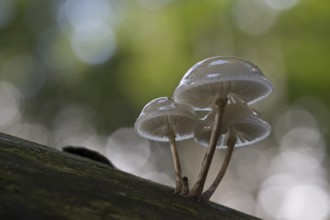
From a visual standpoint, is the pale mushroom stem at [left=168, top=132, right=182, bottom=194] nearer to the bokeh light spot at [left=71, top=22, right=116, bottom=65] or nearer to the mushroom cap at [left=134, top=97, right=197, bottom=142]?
the mushroom cap at [left=134, top=97, right=197, bottom=142]

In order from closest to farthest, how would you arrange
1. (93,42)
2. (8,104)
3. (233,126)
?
(233,126) → (93,42) → (8,104)

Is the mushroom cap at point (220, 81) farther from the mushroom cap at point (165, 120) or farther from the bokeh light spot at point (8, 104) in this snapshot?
the bokeh light spot at point (8, 104)

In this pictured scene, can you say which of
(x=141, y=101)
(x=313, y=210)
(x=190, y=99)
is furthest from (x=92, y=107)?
(x=190, y=99)

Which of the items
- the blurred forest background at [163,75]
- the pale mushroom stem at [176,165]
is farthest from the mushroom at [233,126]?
the blurred forest background at [163,75]

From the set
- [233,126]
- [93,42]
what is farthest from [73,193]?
[93,42]

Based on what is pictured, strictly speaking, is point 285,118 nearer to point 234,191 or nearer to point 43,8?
point 234,191

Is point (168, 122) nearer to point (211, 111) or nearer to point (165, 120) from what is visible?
point (165, 120)
